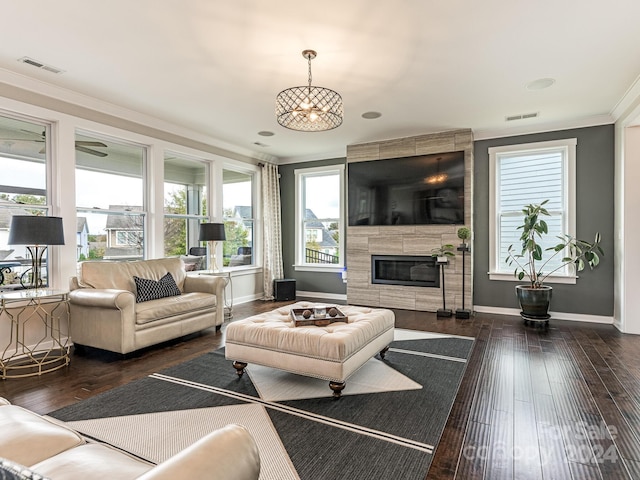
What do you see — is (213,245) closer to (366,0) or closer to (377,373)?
(377,373)

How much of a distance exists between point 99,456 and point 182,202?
4.81m

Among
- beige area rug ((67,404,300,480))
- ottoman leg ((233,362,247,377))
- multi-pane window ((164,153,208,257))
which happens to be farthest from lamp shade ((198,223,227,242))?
beige area rug ((67,404,300,480))

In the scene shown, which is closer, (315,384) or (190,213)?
(315,384)

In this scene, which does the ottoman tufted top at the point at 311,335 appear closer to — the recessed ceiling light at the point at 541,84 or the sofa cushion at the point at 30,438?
the sofa cushion at the point at 30,438

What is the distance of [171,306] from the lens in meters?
3.97

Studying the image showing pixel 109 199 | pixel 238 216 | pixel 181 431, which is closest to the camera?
pixel 181 431

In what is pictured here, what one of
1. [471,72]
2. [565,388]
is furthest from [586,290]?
[471,72]

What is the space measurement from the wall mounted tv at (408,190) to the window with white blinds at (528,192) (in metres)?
0.60

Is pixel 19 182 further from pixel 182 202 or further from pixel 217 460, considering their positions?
pixel 217 460

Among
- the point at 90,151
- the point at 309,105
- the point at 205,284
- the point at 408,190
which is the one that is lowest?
the point at 205,284

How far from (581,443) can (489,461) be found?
2.02 feet

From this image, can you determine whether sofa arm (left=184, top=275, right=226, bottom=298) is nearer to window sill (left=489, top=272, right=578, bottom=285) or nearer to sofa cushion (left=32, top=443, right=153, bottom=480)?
sofa cushion (left=32, top=443, right=153, bottom=480)

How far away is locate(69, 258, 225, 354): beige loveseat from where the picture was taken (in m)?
3.49

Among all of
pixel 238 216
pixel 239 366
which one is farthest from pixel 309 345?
pixel 238 216
